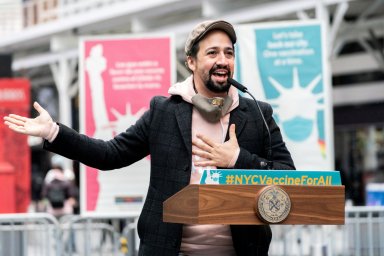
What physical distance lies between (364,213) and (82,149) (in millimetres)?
6178

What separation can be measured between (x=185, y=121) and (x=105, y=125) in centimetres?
495

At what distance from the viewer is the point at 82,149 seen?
192 inches

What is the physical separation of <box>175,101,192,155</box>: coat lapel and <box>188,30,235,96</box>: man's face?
163 millimetres

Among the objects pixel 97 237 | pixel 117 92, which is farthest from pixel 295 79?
pixel 97 237

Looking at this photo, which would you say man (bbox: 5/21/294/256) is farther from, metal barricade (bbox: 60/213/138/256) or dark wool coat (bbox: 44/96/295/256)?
metal barricade (bbox: 60/213/138/256)

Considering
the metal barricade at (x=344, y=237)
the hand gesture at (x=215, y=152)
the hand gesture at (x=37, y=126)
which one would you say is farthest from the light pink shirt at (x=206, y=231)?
the metal barricade at (x=344, y=237)

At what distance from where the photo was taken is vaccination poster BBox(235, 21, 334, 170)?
9.47 meters

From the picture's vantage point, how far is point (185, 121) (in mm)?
4852

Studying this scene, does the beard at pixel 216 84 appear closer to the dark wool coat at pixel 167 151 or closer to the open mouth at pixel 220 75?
the open mouth at pixel 220 75

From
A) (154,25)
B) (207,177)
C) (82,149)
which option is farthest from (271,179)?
(154,25)

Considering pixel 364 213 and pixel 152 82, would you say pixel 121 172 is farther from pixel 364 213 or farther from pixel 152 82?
pixel 364 213

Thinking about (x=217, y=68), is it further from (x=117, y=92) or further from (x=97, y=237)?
(x=97, y=237)

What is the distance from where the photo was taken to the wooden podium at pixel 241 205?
14.0ft

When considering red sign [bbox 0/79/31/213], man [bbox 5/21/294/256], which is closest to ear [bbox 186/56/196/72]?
man [bbox 5/21/294/256]
